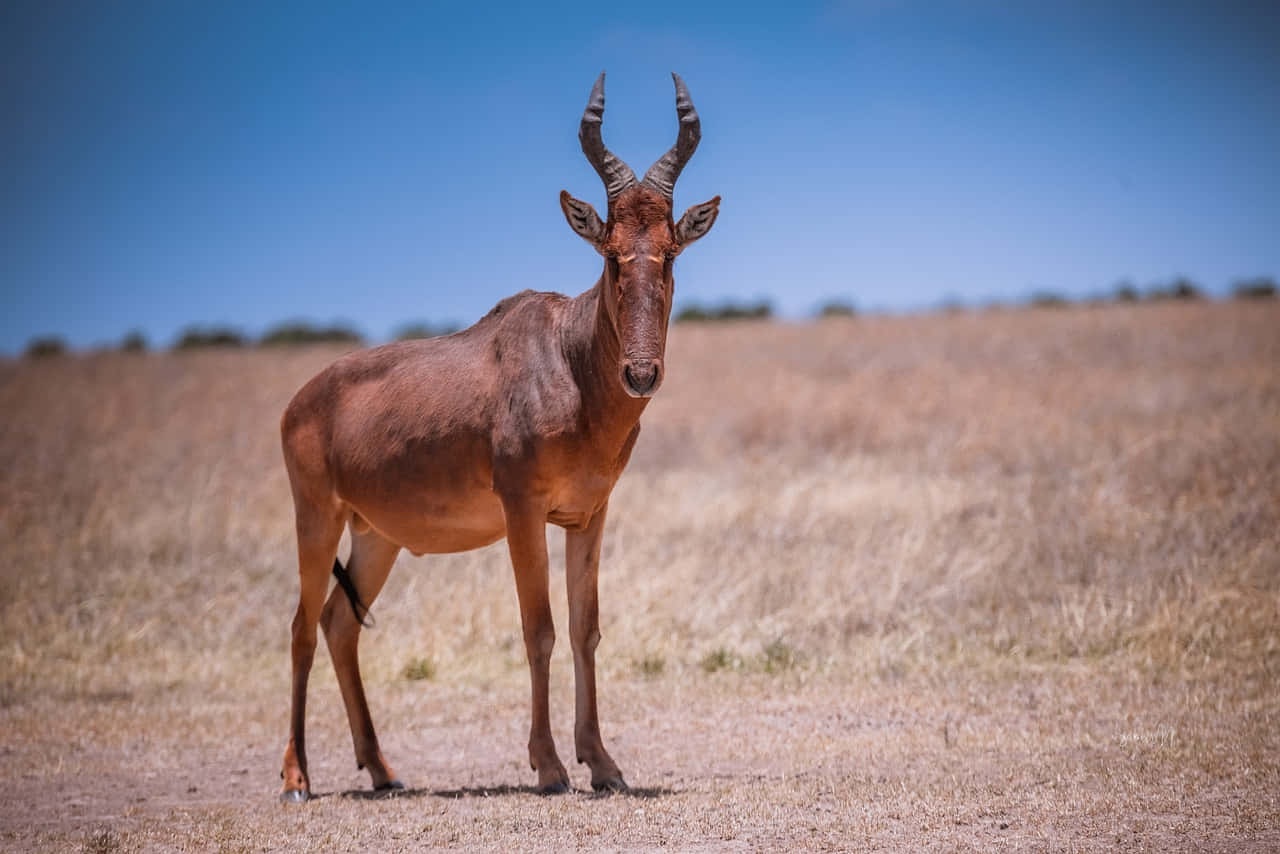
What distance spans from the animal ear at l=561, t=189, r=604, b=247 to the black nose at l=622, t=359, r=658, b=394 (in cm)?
95

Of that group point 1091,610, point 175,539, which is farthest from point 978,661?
point 175,539

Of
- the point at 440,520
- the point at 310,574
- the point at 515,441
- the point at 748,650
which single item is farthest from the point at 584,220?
the point at 748,650

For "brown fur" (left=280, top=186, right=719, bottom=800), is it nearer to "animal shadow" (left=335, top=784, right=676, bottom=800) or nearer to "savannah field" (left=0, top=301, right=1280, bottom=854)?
"animal shadow" (left=335, top=784, right=676, bottom=800)

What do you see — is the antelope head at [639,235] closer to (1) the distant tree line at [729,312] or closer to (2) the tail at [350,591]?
(2) the tail at [350,591]

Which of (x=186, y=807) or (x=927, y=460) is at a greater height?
(x=927, y=460)

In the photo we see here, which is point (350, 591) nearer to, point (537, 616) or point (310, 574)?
point (310, 574)

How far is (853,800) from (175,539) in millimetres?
9578

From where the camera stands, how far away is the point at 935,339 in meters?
34.0

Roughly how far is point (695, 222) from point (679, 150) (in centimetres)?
49

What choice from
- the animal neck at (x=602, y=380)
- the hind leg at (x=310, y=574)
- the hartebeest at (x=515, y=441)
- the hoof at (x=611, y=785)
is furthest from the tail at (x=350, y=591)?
the animal neck at (x=602, y=380)

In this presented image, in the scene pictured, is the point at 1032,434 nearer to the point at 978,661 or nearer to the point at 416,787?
the point at 978,661

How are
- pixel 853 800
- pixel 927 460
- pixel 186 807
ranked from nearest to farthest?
pixel 853 800 → pixel 186 807 → pixel 927 460

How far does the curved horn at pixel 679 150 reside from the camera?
22.9ft

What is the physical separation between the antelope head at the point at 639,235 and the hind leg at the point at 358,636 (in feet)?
8.70
